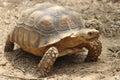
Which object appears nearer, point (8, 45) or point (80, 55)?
point (80, 55)

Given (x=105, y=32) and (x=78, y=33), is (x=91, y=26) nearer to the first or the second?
(x=105, y=32)

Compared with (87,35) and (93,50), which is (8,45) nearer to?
(93,50)

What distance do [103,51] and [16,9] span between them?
2.33m

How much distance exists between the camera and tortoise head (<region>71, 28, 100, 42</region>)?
15.0ft

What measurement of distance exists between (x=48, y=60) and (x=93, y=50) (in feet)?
2.67

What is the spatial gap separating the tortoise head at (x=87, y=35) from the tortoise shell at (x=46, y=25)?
0.40 feet

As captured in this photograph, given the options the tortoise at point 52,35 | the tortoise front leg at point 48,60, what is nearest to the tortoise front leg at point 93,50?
the tortoise at point 52,35

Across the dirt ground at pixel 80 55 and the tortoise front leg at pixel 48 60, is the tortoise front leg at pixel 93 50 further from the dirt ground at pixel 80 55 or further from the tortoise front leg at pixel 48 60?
the tortoise front leg at pixel 48 60

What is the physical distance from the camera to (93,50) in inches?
202

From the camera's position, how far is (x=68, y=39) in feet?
15.9

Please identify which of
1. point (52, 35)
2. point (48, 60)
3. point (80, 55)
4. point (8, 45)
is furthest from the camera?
point (8, 45)

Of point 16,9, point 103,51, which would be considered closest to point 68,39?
point 103,51

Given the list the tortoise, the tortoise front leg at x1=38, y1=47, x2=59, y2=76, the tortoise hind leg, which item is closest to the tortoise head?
the tortoise

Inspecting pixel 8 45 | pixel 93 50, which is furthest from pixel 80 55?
pixel 8 45
